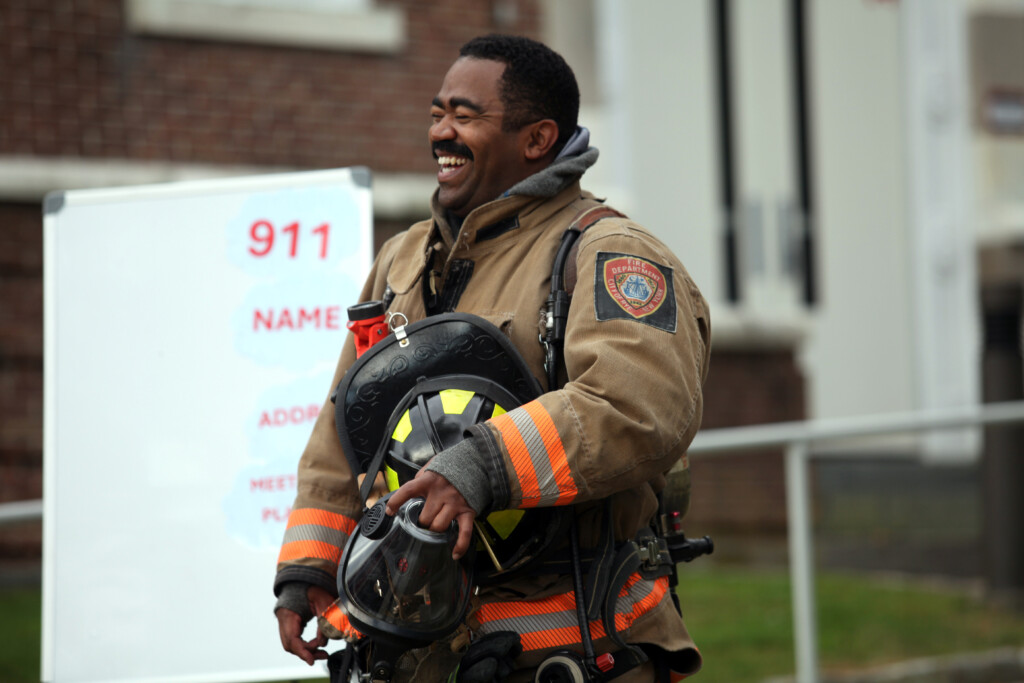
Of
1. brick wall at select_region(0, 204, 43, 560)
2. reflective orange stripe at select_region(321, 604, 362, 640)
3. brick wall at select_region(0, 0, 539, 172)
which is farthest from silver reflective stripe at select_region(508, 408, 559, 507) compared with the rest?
brick wall at select_region(0, 0, 539, 172)

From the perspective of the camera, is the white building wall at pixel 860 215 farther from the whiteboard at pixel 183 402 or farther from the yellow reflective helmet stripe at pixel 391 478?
the yellow reflective helmet stripe at pixel 391 478

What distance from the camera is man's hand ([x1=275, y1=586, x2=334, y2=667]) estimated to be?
2.63 metres

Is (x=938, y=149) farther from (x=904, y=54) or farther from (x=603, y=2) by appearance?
(x=603, y=2)

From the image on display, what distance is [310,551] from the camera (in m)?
2.68

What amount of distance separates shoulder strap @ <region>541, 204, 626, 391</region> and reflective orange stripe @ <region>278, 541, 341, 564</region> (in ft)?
1.94

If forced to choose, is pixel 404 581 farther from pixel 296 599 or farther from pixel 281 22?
pixel 281 22

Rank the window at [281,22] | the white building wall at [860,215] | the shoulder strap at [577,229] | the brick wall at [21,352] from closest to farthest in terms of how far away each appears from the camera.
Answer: the shoulder strap at [577,229], the brick wall at [21,352], the window at [281,22], the white building wall at [860,215]

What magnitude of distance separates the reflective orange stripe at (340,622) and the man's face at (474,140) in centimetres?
86

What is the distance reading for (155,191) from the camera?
11.5 feet

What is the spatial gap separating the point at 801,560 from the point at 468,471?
314 cm

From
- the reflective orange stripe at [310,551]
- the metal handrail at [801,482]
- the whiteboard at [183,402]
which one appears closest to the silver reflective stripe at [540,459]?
the reflective orange stripe at [310,551]

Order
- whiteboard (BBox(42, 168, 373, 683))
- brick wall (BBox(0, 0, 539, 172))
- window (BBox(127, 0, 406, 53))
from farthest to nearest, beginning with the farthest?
window (BBox(127, 0, 406, 53))
brick wall (BBox(0, 0, 539, 172))
whiteboard (BBox(42, 168, 373, 683))

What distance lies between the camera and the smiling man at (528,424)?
2252mm

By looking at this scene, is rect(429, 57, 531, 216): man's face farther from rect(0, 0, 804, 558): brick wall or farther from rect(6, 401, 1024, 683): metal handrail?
rect(0, 0, 804, 558): brick wall
